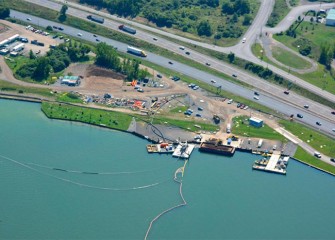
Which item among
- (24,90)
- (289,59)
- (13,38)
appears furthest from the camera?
(13,38)

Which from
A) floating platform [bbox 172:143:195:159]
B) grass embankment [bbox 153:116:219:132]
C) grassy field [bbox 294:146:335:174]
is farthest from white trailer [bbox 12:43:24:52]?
grassy field [bbox 294:146:335:174]

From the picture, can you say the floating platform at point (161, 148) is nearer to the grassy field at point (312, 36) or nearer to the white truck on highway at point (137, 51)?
the white truck on highway at point (137, 51)

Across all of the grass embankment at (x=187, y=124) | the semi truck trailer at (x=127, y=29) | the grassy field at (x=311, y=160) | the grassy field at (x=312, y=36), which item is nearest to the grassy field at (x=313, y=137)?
the grassy field at (x=311, y=160)

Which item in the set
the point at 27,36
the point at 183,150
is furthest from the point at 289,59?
the point at 27,36

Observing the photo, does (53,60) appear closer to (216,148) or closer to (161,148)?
(161,148)

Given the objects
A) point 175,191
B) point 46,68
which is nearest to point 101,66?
point 46,68

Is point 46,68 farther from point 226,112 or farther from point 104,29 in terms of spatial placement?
point 226,112
